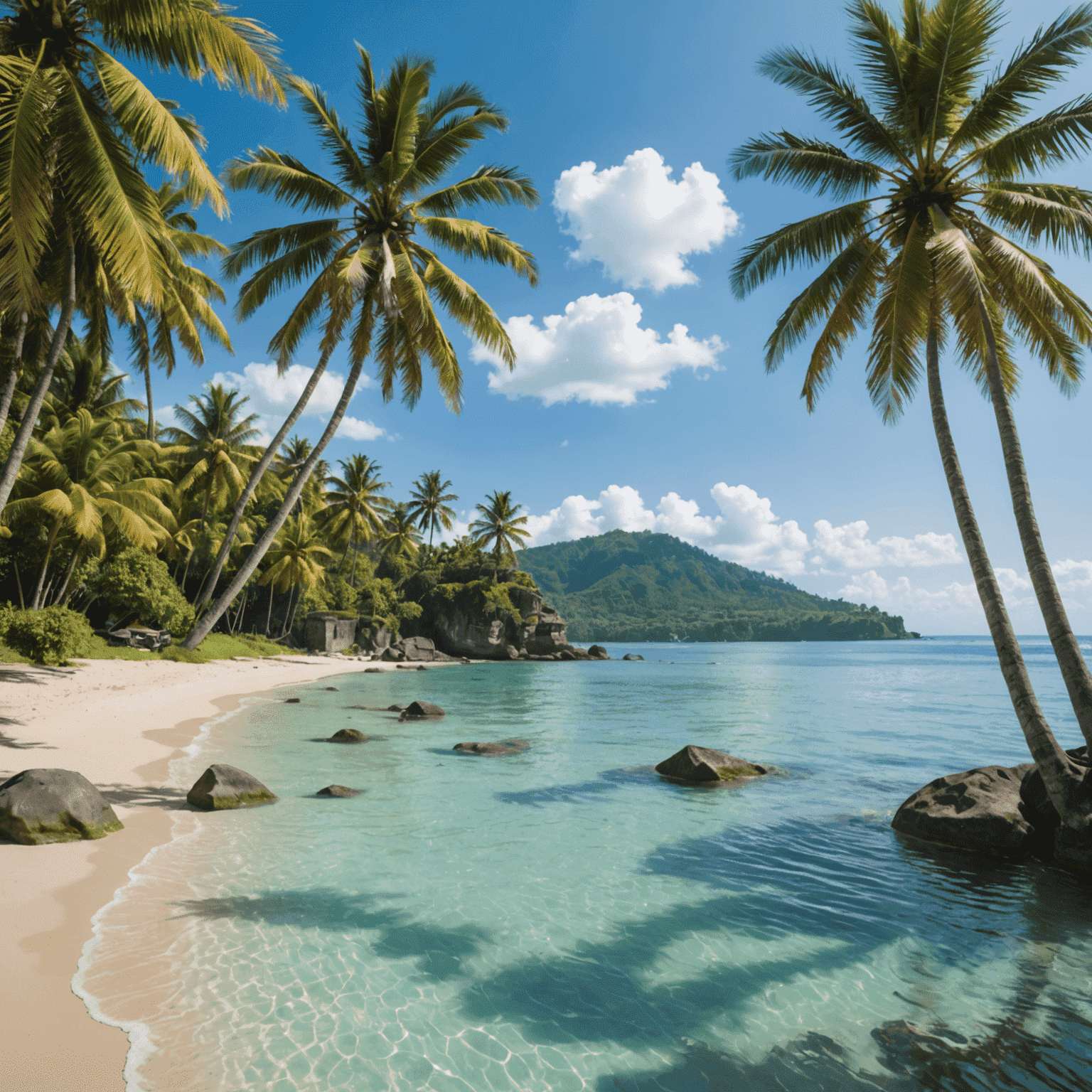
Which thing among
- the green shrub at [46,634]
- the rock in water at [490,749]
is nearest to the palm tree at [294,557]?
the green shrub at [46,634]

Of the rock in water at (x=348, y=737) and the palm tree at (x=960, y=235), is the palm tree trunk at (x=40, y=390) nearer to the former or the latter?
the rock in water at (x=348, y=737)

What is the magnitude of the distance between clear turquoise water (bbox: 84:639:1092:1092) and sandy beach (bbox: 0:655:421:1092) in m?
0.23

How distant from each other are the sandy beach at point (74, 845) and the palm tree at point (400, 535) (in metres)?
35.5

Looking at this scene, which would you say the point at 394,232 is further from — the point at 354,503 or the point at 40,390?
the point at 354,503

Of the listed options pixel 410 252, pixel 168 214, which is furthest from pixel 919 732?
pixel 168 214

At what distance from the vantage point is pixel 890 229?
31.6 feet

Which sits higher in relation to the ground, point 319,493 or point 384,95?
point 384,95

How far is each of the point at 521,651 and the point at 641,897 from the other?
5671 centimetres

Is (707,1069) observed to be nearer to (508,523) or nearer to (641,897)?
(641,897)

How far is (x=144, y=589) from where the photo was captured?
2688cm

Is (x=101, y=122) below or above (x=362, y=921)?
above

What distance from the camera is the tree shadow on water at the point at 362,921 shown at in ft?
16.6

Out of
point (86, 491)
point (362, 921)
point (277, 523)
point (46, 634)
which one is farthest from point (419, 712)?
point (362, 921)

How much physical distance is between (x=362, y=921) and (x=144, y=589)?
26.7 meters
